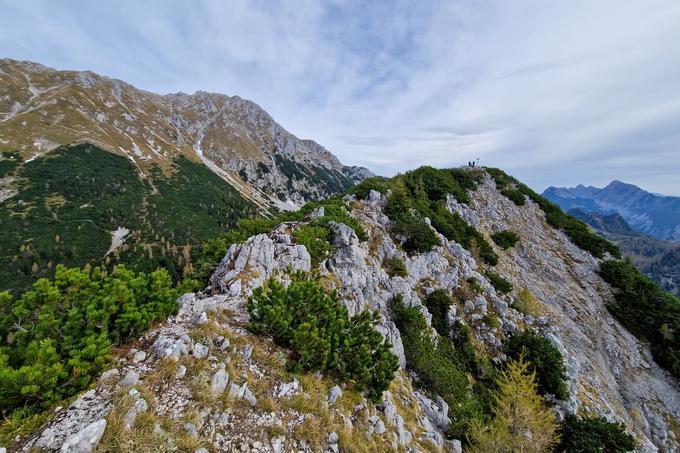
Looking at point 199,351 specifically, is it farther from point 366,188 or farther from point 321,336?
point 366,188

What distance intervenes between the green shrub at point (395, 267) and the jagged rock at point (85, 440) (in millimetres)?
16623

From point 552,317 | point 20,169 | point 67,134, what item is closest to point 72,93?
point 67,134

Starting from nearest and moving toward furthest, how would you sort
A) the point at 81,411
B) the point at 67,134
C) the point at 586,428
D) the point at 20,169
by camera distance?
the point at 81,411
the point at 586,428
the point at 20,169
the point at 67,134

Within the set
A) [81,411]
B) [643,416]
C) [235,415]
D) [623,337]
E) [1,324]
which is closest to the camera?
[81,411]

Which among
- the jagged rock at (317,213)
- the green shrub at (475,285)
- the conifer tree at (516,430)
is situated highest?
the jagged rock at (317,213)

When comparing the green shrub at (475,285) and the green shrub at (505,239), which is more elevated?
the green shrub at (505,239)

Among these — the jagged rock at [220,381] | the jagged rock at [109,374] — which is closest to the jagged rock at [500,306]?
the jagged rock at [220,381]

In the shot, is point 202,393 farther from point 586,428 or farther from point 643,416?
point 643,416

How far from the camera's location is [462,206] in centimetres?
3172

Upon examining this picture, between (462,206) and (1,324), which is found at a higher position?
(462,206)

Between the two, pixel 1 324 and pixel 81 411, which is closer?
pixel 81 411

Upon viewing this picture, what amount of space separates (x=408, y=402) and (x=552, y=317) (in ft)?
55.4

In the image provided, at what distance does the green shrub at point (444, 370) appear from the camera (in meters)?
13.3

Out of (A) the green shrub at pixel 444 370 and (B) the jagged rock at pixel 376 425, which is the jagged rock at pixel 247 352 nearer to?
(B) the jagged rock at pixel 376 425
